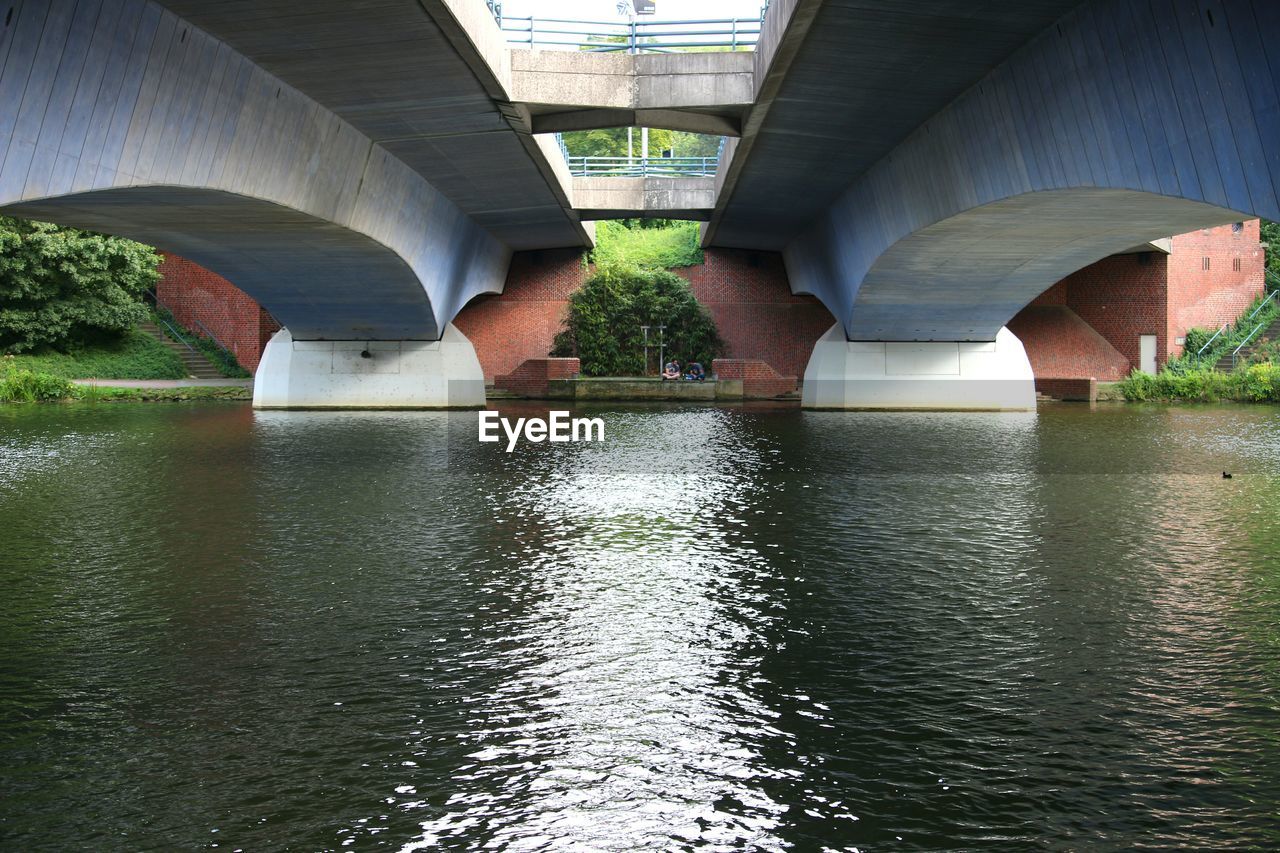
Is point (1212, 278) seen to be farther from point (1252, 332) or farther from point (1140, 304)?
point (1140, 304)

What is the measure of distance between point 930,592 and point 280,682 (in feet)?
15.1

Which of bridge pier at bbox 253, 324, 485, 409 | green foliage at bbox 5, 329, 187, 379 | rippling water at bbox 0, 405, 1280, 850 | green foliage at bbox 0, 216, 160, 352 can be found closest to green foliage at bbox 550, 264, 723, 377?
bridge pier at bbox 253, 324, 485, 409

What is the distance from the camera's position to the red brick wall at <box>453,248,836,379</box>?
4209cm

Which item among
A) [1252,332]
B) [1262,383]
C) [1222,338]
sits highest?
[1252,332]

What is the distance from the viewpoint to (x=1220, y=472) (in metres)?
14.5

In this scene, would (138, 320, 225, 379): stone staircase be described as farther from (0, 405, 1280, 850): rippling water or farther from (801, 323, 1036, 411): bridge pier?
(0, 405, 1280, 850): rippling water

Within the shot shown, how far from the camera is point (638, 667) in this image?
5945 mm

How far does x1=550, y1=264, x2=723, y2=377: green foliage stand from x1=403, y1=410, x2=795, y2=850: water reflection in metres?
30.6

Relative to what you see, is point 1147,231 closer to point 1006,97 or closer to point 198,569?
point 1006,97

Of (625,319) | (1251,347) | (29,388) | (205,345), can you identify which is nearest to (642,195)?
(625,319)

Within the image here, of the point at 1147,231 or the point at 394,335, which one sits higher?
the point at 1147,231

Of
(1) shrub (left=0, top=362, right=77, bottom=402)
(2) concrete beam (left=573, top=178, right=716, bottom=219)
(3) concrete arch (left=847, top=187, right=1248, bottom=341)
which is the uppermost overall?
(2) concrete beam (left=573, top=178, right=716, bottom=219)

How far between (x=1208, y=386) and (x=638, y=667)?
35.8 m

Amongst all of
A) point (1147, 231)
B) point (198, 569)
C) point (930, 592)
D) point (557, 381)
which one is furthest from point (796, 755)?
point (557, 381)
